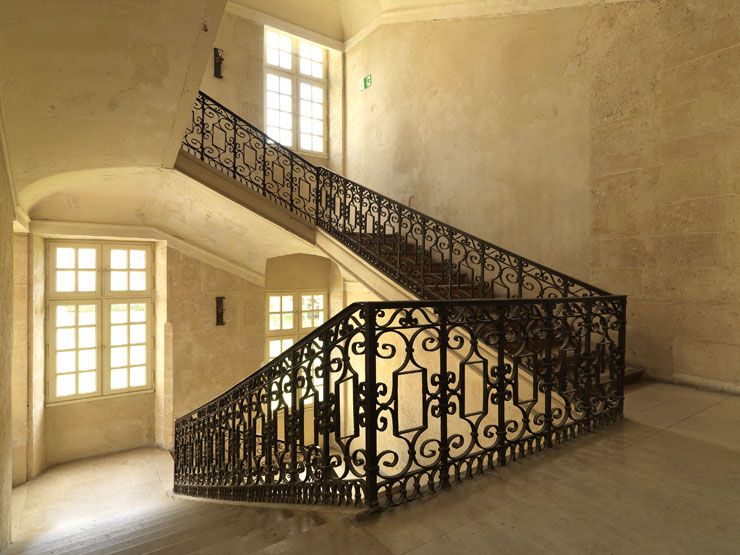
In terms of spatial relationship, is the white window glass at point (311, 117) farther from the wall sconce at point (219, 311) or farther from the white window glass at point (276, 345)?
the white window glass at point (276, 345)

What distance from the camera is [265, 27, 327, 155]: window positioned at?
27.0 feet

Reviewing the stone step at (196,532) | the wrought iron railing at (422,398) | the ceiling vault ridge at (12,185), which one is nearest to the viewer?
the wrought iron railing at (422,398)

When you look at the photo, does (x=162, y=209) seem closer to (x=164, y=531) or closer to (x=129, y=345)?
(x=129, y=345)

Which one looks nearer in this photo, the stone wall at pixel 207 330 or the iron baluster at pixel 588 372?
the iron baluster at pixel 588 372

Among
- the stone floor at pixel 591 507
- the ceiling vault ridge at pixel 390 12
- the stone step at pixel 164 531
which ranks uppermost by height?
the ceiling vault ridge at pixel 390 12

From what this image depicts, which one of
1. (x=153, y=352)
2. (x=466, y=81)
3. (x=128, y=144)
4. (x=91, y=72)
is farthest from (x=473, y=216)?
(x=153, y=352)

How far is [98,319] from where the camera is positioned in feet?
21.9

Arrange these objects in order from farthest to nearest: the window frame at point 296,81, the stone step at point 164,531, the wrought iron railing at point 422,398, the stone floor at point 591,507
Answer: the window frame at point 296,81 → the stone step at point 164,531 → the wrought iron railing at point 422,398 → the stone floor at point 591,507

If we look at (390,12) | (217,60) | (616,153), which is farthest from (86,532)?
(390,12)

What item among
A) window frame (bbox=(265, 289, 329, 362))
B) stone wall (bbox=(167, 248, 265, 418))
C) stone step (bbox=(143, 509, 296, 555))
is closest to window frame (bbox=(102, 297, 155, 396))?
stone wall (bbox=(167, 248, 265, 418))

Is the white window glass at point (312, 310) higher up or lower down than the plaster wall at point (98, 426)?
higher up

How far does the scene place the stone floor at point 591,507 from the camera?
1628 millimetres

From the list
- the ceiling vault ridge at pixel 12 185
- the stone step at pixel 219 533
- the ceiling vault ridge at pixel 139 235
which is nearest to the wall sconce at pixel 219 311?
the ceiling vault ridge at pixel 139 235

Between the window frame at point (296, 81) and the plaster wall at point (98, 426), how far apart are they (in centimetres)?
557
